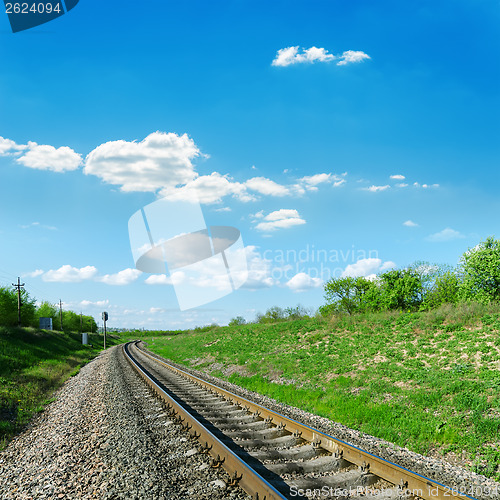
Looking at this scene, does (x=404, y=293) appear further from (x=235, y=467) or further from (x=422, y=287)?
(x=235, y=467)

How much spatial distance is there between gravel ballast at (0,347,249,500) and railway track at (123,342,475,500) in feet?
1.00

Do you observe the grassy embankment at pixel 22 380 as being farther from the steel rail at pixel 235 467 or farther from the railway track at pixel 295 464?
the railway track at pixel 295 464

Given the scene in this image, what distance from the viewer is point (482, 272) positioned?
33.0m

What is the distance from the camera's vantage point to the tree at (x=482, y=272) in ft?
105

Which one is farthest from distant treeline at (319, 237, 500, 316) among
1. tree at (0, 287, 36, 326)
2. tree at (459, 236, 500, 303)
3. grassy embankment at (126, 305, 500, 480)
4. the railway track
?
tree at (0, 287, 36, 326)

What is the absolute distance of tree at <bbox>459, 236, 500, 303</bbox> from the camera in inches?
1264

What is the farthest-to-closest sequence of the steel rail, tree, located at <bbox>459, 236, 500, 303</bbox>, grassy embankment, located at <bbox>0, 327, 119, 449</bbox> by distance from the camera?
tree, located at <bbox>459, 236, 500, 303</bbox>
grassy embankment, located at <bbox>0, 327, 119, 449</bbox>
the steel rail

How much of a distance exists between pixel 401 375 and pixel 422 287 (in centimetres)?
3915

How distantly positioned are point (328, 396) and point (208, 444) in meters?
7.47

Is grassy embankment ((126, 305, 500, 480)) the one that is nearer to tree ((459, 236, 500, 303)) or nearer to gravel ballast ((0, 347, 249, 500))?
gravel ballast ((0, 347, 249, 500))

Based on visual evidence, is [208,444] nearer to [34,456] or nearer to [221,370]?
[34,456]

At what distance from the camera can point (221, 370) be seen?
22.2 meters

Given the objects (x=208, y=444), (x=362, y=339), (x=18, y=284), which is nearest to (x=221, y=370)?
(x=362, y=339)

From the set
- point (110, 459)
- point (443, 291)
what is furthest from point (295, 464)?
point (443, 291)
